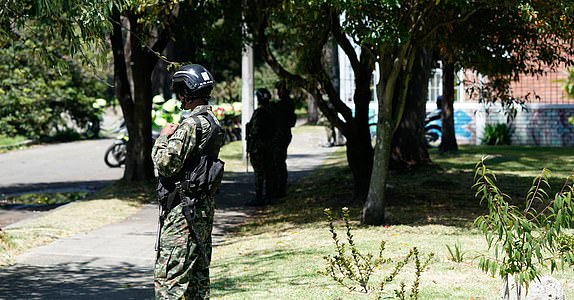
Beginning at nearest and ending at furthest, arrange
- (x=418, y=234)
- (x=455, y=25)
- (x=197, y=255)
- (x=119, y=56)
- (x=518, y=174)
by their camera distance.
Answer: (x=197, y=255), (x=418, y=234), (x=455, y=25), (x=119, y=56), (x=518, y=174)

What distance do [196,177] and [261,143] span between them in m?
9.80

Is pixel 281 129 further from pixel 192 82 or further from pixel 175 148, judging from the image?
pixel 175 148

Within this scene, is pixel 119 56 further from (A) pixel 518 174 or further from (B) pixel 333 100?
(A) pixel 518 174

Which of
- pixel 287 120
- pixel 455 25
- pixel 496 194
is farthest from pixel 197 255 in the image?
pixel 287 120

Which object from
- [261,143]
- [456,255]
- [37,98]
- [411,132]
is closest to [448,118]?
[411,132]

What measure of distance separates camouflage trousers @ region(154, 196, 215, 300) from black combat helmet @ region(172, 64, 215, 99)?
0.72 m

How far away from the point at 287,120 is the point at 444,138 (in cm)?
1134

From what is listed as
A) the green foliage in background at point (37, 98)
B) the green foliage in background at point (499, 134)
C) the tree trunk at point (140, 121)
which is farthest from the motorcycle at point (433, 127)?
the tree trunk at point (140, 121)

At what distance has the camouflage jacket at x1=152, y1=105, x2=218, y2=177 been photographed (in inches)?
246

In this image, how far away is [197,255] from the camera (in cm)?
643

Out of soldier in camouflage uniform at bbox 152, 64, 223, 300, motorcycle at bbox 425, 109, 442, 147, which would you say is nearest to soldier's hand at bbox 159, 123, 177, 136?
soldier in camouflage uniform at bbox 152, 64, 223, 300

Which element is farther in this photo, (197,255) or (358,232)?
(358,232)

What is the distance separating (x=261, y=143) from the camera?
16.2m

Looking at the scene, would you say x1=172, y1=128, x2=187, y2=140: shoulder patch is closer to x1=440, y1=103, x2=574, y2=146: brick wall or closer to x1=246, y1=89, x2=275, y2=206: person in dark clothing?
x1=246, y1=89, x2=275, y2=206: person in dark clothing
